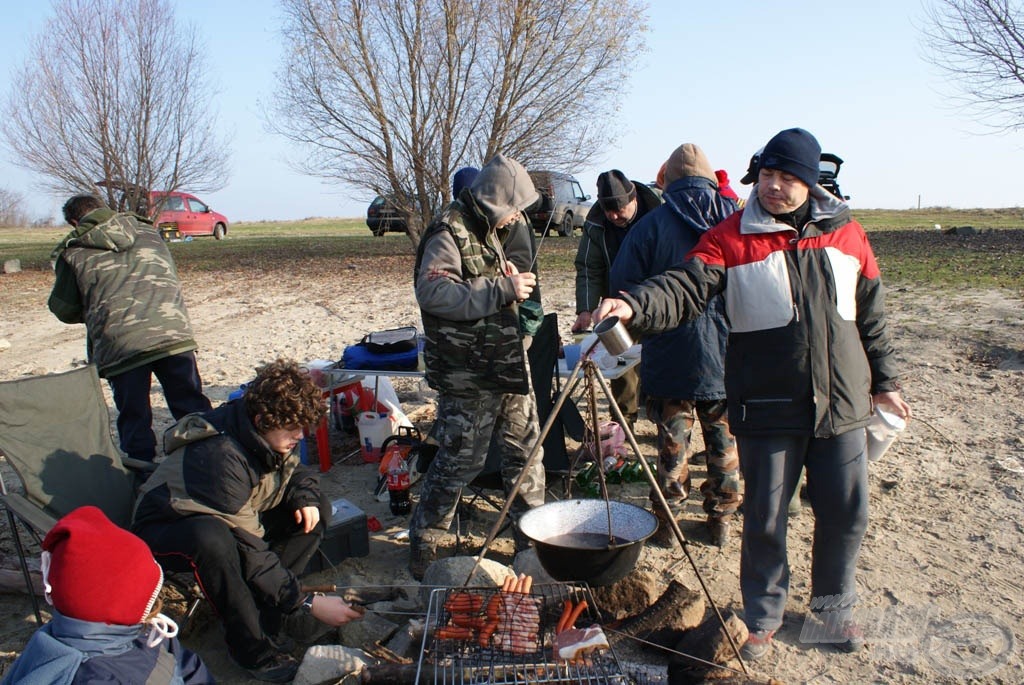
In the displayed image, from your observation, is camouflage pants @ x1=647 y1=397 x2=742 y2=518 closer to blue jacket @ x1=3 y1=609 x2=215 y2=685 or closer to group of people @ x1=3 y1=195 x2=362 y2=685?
group of people @ x1=3 y1=195 x2=362 y2=685

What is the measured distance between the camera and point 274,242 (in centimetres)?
2397

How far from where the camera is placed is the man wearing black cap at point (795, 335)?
292 cm

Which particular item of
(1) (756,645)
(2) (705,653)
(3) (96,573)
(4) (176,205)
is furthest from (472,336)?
(4) (176,205)

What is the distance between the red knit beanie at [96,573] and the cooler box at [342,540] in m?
1.82

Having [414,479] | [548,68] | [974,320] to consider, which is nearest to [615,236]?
[414,479]

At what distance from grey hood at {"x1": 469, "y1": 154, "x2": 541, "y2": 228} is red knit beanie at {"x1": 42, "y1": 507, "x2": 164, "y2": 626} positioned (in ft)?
6.74

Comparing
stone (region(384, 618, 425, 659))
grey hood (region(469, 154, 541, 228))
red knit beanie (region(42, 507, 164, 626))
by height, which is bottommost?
stone (region(384, 618, 425, 659))

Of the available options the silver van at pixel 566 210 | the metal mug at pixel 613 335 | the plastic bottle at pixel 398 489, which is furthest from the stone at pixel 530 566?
the silver van at pixel 566 210

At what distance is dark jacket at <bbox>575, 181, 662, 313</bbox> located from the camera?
5062mm

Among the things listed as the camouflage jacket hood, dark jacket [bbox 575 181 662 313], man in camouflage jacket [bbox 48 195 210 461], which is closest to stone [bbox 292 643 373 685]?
man in camouflage jacket [bbox 48 195 210 461]

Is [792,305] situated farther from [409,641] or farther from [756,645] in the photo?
[409,641]

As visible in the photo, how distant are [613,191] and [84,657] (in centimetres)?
363

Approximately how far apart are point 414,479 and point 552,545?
7.65ft

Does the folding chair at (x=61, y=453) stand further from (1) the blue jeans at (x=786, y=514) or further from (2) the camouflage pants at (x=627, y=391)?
(2) the camouflage pants at (x=627, y=391)
